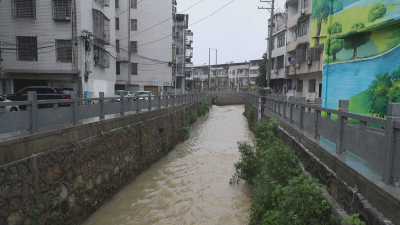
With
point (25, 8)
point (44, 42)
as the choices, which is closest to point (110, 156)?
point (44, 42)

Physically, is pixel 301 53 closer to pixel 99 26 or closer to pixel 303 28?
pixel 303 28

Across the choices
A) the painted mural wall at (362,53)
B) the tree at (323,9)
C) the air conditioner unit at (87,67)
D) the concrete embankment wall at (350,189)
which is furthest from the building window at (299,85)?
the concrete embankment wall at (350,189)

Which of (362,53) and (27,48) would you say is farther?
(27,48)

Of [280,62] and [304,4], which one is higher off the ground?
[304,4]

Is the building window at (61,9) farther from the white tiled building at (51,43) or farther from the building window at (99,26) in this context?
the building window at (99,26)

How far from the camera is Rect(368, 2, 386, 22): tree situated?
1062 cm

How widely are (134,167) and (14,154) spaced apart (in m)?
5.46

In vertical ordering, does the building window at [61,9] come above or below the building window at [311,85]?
above

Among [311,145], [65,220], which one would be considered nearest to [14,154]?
[65,220]

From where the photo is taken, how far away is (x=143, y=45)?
35.2 meters

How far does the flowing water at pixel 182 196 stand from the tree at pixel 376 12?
768 centimetres

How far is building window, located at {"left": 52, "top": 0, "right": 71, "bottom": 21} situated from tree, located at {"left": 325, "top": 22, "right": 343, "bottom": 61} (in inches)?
660

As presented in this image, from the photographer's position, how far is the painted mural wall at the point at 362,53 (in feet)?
33.9

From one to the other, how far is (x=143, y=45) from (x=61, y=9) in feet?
48.4
